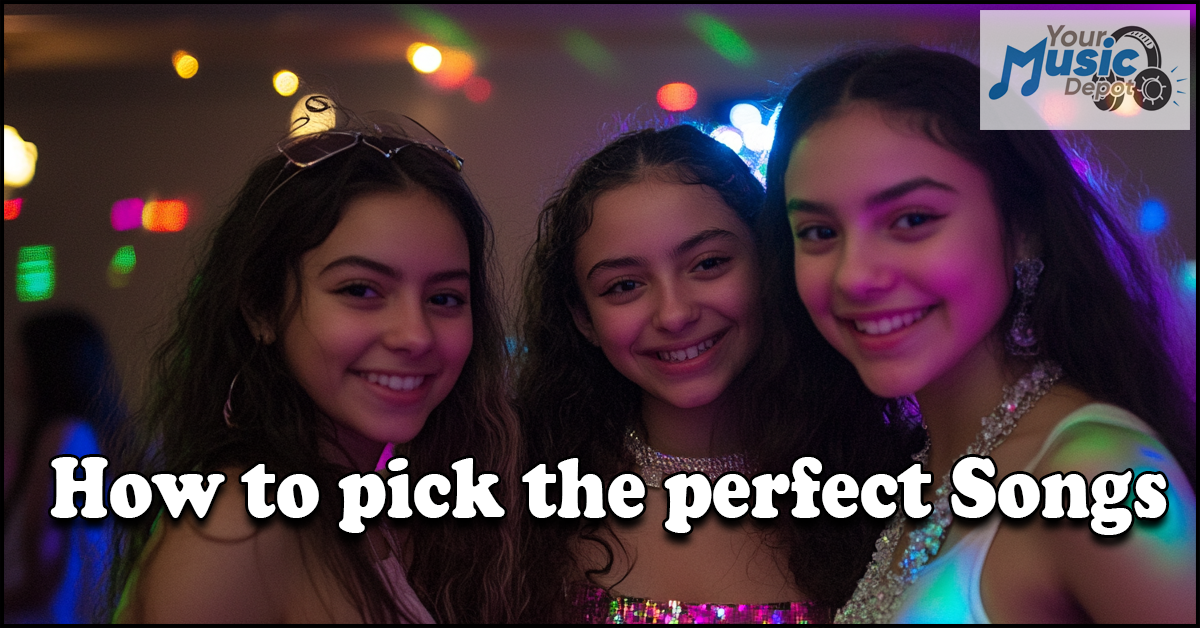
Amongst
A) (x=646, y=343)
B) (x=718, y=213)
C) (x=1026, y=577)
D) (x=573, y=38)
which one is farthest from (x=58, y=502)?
(x=573, y=38)

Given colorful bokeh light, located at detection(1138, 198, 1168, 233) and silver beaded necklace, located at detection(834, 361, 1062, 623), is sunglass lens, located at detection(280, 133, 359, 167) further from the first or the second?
colorful bokeh light, located at detection(1138, 198, 1168, 233)

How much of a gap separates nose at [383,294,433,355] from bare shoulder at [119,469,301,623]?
1.14 ft

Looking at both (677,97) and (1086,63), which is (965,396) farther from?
(677,97)

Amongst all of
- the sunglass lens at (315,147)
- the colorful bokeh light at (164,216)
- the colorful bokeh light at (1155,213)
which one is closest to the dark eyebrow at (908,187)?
the sunglass lens at (315,147)

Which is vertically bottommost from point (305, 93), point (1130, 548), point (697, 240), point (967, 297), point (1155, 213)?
point (1130, 548)

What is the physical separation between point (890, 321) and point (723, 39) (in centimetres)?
320

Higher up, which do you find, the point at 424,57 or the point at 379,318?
the point at 424,57

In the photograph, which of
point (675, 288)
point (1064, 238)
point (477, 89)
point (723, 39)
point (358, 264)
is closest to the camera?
point (1064, 238)

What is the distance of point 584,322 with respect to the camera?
1.98 m

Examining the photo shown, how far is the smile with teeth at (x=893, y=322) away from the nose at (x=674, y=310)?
395 mm

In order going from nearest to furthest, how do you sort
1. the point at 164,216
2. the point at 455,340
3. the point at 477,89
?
1. the point at 455,340
2. the point at 477,89
3. the point at 164,216

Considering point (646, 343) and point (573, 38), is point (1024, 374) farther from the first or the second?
point (573, 38)

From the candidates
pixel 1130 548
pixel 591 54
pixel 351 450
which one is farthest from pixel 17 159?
pixel 1130 548

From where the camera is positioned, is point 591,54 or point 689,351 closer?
point 689,351
